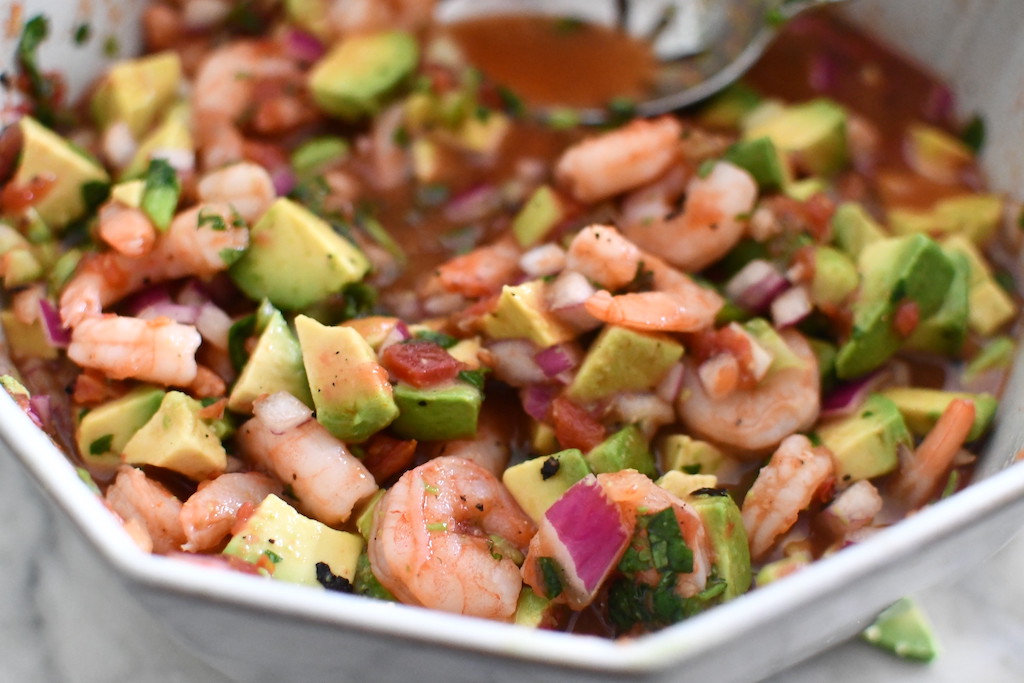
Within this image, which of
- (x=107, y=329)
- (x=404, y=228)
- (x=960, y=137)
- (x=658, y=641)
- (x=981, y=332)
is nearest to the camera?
(x=658, y=641)

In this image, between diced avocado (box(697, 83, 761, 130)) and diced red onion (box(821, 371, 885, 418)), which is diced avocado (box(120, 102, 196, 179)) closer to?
diced avocado (box(697, 83, 761, 130))

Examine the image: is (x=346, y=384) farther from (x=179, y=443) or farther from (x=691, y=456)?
(x=691, y=456)

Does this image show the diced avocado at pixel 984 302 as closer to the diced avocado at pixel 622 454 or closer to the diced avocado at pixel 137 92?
the diced avocado at pixel 622 454

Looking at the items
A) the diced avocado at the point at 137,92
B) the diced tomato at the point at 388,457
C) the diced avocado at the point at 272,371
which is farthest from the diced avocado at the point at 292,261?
the diced avocado at the point at 137,92

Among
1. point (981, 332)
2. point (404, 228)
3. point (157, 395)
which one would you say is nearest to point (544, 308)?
point (404, 228)

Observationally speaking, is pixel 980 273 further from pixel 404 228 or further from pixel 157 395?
pixel 157 395
